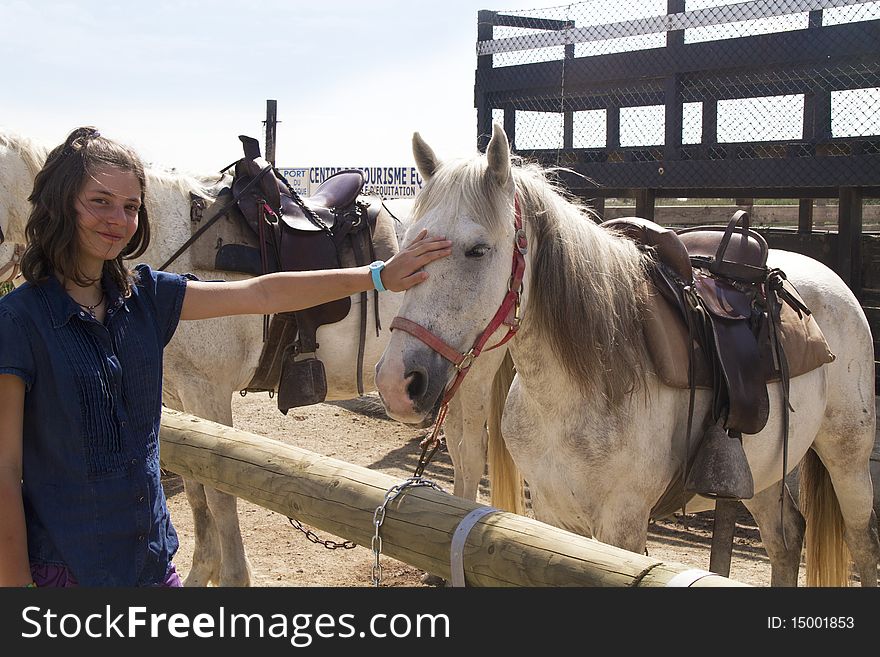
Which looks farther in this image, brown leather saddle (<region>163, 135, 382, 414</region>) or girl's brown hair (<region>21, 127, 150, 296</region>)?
brown leather saddle (<region>163, 135, 382, 414</region>)

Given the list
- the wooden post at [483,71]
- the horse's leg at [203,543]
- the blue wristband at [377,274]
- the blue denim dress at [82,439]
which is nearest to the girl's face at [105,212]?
the blue denim dress at [82,439]

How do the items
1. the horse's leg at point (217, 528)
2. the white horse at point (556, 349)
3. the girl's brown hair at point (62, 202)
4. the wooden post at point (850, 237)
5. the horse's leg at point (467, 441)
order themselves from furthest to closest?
the wooden post at point (850, 237) → the horse's leg at point (467, 441) → the horse's leg at point (217, 528) → the white horse at point (556, 349) → the girl's brown hair at point (62, 202)

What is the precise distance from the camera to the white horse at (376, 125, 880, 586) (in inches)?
80.1

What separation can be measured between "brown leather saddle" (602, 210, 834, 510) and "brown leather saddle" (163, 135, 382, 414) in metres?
1.79

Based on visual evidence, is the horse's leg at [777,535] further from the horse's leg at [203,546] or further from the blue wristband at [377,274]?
the horse's leg at [203,546]

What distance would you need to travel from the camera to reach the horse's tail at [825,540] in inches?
141

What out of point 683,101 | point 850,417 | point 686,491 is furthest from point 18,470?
point 683,101

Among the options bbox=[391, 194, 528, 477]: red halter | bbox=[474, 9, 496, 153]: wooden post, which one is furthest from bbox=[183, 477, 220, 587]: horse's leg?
bbox=[474, 9, 496, 153]: wooden post

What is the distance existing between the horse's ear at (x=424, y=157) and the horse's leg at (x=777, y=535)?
2275 millimetres

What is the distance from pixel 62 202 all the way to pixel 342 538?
193 centimetres

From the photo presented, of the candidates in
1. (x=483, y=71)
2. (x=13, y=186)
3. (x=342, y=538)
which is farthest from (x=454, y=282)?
(x=483, y=71)

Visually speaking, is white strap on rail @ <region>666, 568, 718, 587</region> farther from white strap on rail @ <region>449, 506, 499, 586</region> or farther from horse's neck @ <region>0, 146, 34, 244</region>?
horse's neck @ <region>0, 146, 34, 244</region>

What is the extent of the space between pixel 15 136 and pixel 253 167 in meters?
1.16

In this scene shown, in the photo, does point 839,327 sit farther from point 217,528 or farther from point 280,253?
point 217,528
